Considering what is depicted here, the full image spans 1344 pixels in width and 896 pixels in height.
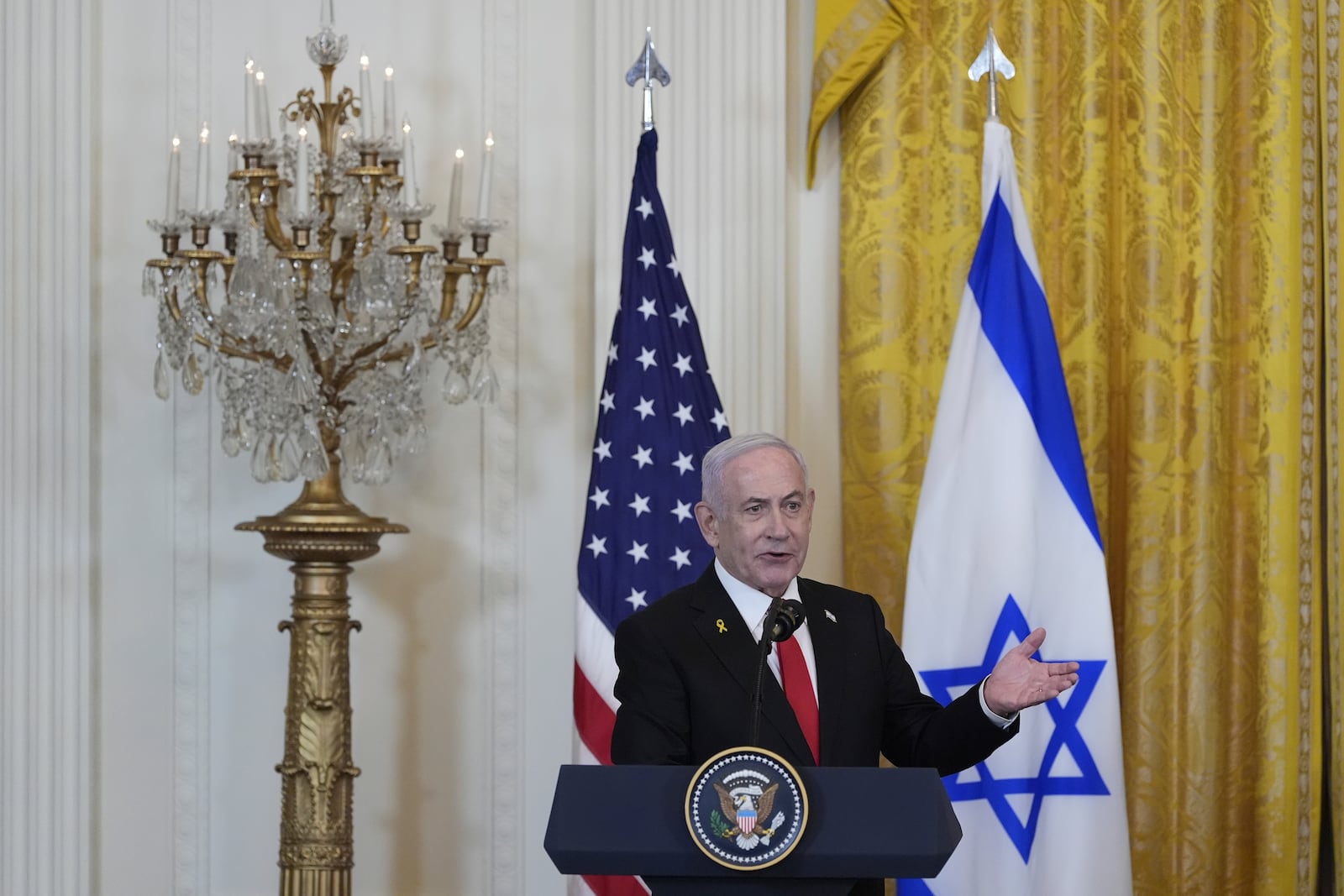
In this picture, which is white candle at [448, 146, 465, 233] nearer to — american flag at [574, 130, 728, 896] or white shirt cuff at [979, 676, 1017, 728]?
american flag at [574, 130, 728, 896]

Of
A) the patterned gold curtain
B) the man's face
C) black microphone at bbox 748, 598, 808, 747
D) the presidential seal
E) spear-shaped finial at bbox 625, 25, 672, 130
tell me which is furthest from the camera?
the patterned gold curtain

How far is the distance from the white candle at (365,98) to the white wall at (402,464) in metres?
0.16

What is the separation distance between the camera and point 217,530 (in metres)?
4.34

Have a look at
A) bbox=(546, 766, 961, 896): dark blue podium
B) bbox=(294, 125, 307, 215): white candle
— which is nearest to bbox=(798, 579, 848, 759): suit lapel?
bbox=(546, 766, 961, 896): dark blue podium

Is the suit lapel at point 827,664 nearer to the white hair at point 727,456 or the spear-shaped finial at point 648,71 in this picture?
the white hair at point 727,456

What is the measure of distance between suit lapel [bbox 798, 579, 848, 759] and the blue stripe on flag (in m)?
1.39

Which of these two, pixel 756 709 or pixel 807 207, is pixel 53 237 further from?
pixel 756 709

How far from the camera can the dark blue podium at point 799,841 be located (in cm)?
184

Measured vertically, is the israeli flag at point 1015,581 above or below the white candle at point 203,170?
below

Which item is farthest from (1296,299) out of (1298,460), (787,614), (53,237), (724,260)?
(53,237)

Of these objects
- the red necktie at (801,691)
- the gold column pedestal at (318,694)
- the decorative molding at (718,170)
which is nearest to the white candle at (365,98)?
the decorative molding at (718,170)

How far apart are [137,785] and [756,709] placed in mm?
2821

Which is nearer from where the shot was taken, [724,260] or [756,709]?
[756,709]

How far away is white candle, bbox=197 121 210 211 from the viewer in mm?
3868
